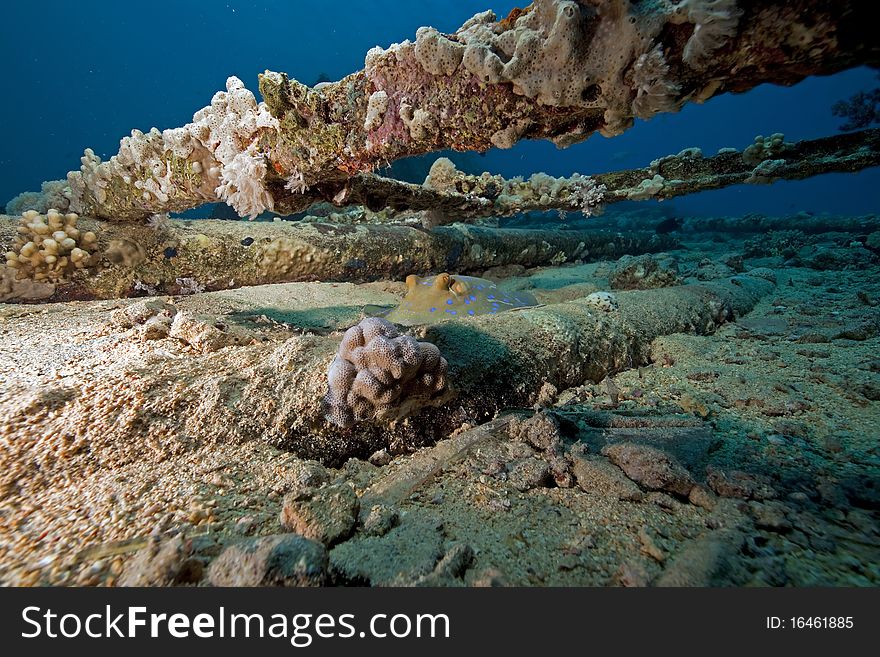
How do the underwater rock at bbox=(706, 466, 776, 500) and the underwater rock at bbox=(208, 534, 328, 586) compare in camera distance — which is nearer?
the underwater rock at bbox=(208, 534, 328, 586)

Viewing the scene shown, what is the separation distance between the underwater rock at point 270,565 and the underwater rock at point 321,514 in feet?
0.77

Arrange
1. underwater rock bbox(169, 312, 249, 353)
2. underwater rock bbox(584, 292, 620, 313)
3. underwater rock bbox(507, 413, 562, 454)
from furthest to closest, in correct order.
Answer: underwater rock bbox(584, 292, 620, 313)
underwater rock bbox(169, 312, 249, 353)
underwater rock bbox(507, 413, 562, 454)

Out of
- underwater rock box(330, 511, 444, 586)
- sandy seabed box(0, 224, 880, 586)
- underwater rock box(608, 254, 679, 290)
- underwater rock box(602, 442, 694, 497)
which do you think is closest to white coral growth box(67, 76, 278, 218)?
sandy seabed box(0, 224, 880, 586)

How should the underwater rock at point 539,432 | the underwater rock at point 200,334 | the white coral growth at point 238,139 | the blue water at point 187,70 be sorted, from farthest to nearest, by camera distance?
the blue water at point 187,70
the white coral growth at point 238,139
the underwater rock at point 200,334
the underwater rock at point 539,432

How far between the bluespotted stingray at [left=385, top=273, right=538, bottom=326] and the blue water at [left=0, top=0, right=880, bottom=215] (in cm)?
5818

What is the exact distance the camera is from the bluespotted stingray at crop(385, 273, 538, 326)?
475cm

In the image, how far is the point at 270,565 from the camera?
42.1 inches

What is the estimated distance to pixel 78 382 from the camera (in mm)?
1877

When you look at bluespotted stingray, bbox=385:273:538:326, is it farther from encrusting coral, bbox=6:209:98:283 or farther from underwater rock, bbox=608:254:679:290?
encrusting coral, bbox=6:209:98:283

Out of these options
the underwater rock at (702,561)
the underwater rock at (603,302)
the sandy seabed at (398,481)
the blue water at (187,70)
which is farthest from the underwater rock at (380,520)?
the blue water at (187,70)

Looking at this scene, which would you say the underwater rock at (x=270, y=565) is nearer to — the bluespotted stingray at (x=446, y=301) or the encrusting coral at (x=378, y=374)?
the encrusting coral at (x=378, y=374)

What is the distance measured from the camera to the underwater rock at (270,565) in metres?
1.05

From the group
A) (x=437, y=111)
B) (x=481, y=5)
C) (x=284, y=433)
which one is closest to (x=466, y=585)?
(x=284, y=433)

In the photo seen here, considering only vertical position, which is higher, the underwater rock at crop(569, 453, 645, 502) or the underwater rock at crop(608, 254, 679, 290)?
the underwater rock at crop(608, 254, 679, 290)
